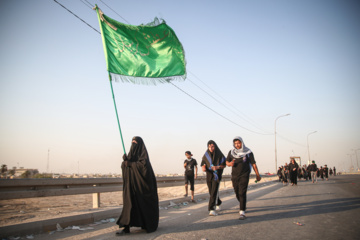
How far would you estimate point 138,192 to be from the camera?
513cm

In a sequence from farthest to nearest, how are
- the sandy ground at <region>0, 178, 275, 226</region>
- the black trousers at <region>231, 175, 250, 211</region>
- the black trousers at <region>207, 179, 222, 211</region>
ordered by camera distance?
the black trousers at <region>207, 179, 222, 211</region> → the black trousers at <region>231, 175, 250, 211</region> → the sandy ground at <region>0, 178, 275, 226</region>

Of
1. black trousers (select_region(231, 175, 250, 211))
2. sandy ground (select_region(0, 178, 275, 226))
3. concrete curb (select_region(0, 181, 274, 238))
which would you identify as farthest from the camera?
black trousers (select_region(231, 175, 250, 211))

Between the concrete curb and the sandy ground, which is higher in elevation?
the concrete curb

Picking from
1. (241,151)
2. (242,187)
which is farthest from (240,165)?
(242,187)

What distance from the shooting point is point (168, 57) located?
6.81 m

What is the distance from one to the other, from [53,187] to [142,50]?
391 centimetres

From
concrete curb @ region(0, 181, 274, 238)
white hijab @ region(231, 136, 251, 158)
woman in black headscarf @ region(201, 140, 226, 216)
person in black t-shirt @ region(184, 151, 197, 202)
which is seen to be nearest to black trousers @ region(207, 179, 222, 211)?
woman in black headscarf @ region(201, 140, 226, 216)

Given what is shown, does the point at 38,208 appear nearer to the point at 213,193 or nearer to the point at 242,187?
the point at 213,193

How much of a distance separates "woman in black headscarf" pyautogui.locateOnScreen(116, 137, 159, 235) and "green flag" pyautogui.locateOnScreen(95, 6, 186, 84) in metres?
1.80

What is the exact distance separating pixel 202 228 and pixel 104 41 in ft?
15.1

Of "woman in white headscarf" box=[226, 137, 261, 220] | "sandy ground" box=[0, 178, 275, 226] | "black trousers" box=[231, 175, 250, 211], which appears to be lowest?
"sandy ground" box=[0, 178, 275, 226]

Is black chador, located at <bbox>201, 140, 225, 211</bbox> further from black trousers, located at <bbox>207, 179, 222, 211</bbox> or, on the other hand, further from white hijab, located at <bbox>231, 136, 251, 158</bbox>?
white hijab, located at <bbox>231, 136, 251, 158</bbox>

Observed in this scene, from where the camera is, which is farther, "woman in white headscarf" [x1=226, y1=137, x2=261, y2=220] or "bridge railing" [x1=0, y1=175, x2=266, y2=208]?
"woman in white headscarf" [x1=226, y1=137, x2=261, y2=220]

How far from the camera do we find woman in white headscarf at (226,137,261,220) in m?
6.76
